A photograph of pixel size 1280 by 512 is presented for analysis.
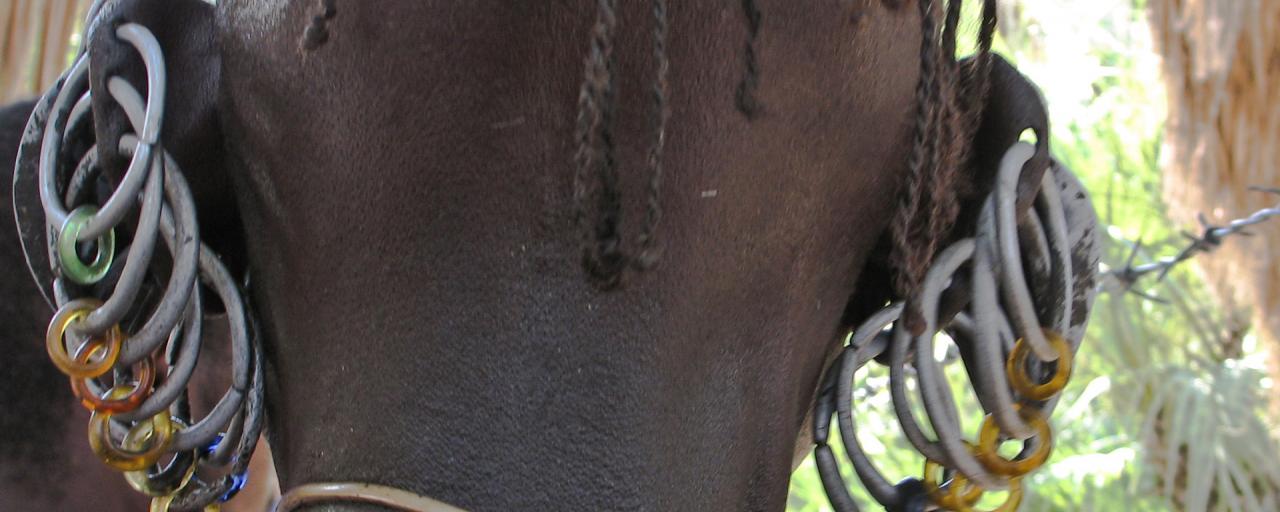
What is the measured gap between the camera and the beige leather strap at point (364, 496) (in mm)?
1233

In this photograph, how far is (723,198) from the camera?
1.32 metres

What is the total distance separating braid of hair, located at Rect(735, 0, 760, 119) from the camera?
51.7 inches

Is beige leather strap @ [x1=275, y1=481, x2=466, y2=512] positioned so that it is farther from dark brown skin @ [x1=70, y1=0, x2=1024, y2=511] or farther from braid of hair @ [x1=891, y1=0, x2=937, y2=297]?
braid of hair @ [x1=891, y1=0, x2=937, y2=297]

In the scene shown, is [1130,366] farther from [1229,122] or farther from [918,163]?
[918,163]

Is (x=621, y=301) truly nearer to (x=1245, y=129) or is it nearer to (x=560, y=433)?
(x=560, y=433)

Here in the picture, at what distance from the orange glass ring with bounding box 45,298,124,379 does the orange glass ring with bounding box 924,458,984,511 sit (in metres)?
0.94

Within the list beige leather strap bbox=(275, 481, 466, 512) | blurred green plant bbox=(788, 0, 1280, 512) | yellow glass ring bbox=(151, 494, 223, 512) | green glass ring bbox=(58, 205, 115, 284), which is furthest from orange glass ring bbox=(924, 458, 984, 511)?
blurred green plant bbox=(788, 0, 1280, 512)

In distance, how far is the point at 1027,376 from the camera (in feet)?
5.19

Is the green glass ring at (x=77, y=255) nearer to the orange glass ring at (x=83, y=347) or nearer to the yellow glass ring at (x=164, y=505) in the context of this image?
the orange glass ring at (x=83, y=347)

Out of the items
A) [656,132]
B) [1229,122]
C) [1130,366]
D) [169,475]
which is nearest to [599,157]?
[656,132]

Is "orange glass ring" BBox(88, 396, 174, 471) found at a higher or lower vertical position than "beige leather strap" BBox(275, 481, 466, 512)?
lower

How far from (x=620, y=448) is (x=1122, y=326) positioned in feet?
19.7

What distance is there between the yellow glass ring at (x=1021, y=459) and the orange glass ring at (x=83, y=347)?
983 mm

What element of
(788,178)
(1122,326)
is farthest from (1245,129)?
(788,178)
